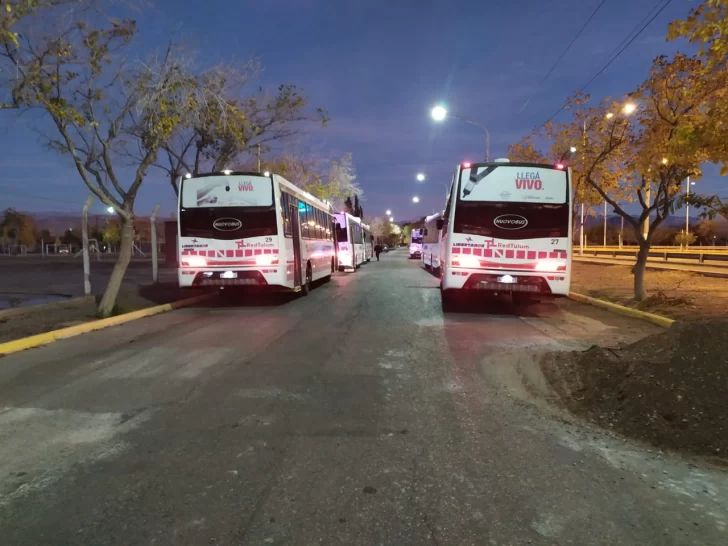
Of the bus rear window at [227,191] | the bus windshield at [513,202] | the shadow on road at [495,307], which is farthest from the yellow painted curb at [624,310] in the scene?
the bus rear window at [227,191]

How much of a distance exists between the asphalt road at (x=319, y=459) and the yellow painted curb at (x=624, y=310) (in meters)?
4.30

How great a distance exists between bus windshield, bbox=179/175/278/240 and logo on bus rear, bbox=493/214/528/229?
18.6 ft

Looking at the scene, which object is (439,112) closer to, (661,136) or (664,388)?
(661,136)

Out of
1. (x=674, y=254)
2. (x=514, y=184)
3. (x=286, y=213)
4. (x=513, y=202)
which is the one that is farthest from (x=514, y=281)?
(x=674, y=254)

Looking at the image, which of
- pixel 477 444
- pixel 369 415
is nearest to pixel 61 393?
pixel 369 415

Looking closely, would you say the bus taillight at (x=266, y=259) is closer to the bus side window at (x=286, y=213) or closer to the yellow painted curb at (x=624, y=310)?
the bus side window at (x=286, y=213)

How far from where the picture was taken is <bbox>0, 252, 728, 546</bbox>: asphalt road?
136 inches

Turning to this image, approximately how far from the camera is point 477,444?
482cm

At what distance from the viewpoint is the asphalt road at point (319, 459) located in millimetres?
3447

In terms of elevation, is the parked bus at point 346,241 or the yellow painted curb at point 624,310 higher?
the parked bus at point 346,241

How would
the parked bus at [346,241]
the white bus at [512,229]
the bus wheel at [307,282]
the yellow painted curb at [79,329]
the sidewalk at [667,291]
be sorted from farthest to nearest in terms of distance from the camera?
1. the parked bus at [346,241]
2. the bus wheel at [307,282]
3. the white bus at [512,229]
4. the sidewalk at [667,291]
5. the yellow painted curb at [79,329]

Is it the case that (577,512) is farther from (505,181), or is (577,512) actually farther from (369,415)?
(505,181)

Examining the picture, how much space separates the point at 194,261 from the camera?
560 inches

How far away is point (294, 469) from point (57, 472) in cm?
181
